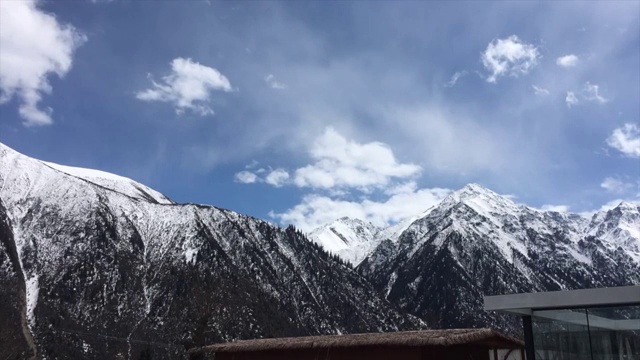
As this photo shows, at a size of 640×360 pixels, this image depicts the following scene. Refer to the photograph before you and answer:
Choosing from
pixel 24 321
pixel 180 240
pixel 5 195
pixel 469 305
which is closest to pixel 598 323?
pixel 24 321

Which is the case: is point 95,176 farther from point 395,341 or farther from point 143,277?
point 395,341

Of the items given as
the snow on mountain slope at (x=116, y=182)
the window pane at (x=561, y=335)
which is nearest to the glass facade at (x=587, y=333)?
the window pane at (x=561, y=335)

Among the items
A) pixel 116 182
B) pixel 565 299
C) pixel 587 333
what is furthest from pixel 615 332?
pixel 116 182

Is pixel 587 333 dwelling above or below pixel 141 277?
below

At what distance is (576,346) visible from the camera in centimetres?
1617

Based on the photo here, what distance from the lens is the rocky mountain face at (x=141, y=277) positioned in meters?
105

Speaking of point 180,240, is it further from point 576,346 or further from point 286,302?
point 576,346

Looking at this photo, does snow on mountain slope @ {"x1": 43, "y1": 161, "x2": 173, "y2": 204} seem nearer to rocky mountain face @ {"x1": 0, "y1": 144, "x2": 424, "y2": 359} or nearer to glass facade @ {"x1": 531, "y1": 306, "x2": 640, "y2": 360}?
rocky mountain face @ {"x1": 0, "y1": 144, "x2": 424, "y2": 359}

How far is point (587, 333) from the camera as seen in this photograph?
52.4 feet

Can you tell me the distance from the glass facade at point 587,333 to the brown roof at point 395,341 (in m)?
3.14

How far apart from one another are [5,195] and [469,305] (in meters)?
140

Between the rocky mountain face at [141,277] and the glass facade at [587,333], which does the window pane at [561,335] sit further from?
the rocky mountain face at [141,277]

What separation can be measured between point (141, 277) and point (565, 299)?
12138 cm

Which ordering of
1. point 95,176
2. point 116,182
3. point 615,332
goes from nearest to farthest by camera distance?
point 615,332 → point 95,176 → point 116,182
